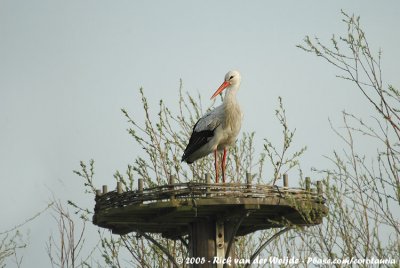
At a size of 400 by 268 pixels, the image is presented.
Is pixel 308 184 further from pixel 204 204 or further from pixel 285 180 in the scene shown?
pixel 204 204

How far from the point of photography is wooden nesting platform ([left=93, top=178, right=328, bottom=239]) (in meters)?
9.66

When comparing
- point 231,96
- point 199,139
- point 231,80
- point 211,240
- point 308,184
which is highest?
point 231,80

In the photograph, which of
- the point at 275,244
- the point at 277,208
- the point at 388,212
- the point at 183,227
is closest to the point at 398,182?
the point at 388,212

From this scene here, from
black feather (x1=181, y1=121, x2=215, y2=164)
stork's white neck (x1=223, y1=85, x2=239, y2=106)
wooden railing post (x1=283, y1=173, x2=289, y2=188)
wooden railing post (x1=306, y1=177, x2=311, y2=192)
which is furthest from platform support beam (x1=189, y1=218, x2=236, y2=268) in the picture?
stork's white neck (x1=223, y1=85, x2=239, y2=106)

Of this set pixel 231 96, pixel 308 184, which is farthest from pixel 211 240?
pixel 231 96

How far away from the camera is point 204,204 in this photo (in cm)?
965

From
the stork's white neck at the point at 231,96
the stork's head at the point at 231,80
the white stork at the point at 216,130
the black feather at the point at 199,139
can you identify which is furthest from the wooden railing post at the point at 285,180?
the stork's head at the point at 231,80

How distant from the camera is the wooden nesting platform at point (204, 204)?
9.66m

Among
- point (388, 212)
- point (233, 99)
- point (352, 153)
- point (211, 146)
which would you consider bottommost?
point (388, 212)

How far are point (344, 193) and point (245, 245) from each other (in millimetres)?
5115

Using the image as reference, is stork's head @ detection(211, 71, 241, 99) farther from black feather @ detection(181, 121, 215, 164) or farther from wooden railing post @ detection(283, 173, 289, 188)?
wooden railing post @ detection(283, 173, 289, 188)

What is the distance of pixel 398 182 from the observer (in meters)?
7.83

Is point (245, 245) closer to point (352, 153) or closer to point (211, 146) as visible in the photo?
point (211, 146)

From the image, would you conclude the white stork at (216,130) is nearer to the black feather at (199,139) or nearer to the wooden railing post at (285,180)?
the black feather at (199,139)
